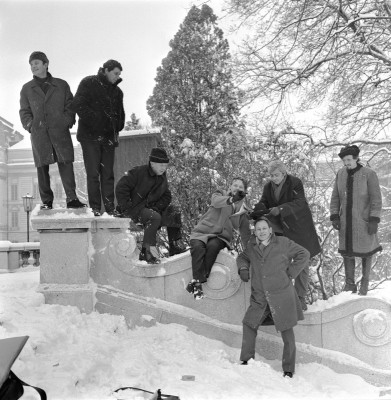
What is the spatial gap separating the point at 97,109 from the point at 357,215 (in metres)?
3.29

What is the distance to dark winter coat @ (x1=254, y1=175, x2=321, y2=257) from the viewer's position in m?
4.80

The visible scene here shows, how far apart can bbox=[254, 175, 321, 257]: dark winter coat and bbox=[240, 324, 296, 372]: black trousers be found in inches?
41.3

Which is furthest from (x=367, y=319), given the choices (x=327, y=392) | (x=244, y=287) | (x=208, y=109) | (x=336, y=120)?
(x=208, y=109)

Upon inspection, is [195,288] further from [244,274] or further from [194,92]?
[194,92]

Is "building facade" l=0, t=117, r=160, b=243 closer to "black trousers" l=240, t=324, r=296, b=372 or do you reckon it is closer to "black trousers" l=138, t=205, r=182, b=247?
"black trousers" l=138, t=205, r=182, b=247

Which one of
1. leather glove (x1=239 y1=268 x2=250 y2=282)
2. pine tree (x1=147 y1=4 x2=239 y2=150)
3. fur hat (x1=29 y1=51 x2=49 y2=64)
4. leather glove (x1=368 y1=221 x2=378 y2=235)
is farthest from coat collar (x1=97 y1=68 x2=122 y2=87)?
pine tree (x1=147 y1=4 x2=239 y2=150)

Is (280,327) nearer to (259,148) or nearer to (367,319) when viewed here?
(367,319)

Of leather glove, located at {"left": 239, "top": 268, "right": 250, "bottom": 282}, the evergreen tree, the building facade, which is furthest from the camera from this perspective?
the evergreen tree

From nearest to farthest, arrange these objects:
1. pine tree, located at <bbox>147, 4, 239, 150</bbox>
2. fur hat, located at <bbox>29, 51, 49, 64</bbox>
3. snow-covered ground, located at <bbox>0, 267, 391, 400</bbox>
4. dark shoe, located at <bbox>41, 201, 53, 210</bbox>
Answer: snow-covered ground, located at <bbox>0, 267, 391, 400</bbox>
fur hat, located at <bbox>29, 51, 49, 64</bbox>
dark shoe, located at <bbox>41, 201, 53, 210</bbox>
pine tree, located at <bbox>147, 4, 239, 150</bbox>

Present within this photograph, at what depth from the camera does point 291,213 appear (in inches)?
189

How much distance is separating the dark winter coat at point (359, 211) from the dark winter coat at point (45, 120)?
131 inches

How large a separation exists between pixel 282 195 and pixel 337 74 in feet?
15.2

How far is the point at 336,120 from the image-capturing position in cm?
1024

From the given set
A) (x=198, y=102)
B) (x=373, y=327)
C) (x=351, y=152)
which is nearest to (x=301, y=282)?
(x=373, y=327)
